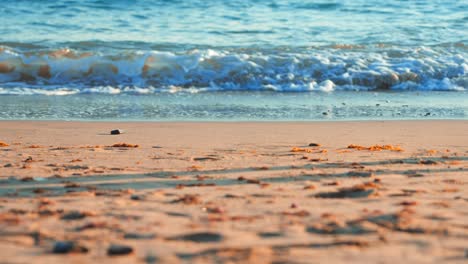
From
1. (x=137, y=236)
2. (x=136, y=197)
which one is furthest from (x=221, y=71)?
(x=137, y=236)

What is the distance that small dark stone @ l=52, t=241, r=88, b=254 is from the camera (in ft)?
8.27

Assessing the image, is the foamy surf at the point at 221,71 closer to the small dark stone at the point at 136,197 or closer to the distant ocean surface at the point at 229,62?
the distant ocean surface at the point at 229,62

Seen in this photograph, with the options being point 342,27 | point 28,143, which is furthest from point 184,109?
point 342,27

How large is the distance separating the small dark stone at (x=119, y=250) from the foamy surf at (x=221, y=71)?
7.88 meters

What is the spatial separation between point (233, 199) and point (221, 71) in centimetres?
A: 829

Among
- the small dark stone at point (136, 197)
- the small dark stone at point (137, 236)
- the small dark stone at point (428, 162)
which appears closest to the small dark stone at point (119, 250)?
the small dark stone at point (137, 236)

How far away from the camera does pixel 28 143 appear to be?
5.73 meters

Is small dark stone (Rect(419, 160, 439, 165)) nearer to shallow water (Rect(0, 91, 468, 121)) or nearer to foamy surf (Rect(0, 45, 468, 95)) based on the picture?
shallow water (Rect(0, 91, 468, 121))

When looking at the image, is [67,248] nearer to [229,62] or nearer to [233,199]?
[233,199]

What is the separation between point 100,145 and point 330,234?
3097 mm

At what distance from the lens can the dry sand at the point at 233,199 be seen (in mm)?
2596

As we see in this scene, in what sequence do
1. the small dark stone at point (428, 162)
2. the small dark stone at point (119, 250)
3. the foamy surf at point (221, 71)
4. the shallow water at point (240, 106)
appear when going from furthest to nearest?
1. the foamy surf at point (221, 71)
2. the shallow water at point (240, 106)
3. the small dark stone at point (428, 162)
4. the small dark stone at point (119, 250)

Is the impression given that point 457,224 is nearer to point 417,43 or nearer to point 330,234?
point 330,234

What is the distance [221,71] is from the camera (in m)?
11.7
